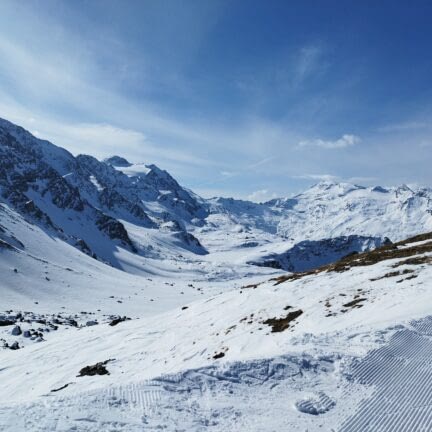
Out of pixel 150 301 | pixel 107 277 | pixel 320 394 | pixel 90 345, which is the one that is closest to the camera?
pixel 320 394

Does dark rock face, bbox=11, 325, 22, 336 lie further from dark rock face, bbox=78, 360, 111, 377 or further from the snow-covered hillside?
dark rock face, bbox=78, 360, 111, 377

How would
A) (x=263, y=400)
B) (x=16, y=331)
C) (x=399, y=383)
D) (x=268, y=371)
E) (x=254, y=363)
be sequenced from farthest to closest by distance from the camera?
1. (x=16, y=331)
2. (x=254, y=363)
3. (x=268, y=371)
4. (x=399, y=383)
5. (x=263, y=400)

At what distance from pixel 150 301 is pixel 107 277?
3422 centimetres

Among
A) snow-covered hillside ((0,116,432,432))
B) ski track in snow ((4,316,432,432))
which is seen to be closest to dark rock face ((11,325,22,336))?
snow-covered hillside ((0,116,432,432))

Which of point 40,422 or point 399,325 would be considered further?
point 399,325

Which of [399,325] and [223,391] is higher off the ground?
[399,325]

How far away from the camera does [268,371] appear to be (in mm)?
14117

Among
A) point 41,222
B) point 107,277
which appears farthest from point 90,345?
point 41,222

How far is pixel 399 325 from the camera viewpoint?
17.6 meters

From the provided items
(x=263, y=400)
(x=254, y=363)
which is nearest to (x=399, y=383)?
(x=263, y=400)

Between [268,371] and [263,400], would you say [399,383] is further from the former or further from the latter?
[263,400]

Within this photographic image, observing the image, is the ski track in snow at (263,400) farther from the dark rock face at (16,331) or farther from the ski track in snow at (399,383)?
Result: the dark rock face at (16,331)

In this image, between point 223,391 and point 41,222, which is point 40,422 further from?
point 41,222

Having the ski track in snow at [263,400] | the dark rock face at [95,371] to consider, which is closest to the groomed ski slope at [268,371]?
the ski track in snow at [263,400]
